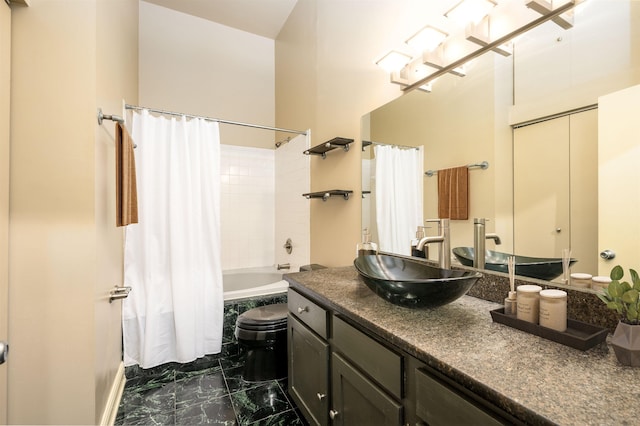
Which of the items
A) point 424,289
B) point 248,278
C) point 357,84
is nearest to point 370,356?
point 424,289

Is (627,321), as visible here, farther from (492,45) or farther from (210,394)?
(210,394)

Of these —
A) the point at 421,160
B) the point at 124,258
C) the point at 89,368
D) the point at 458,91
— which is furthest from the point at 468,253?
the point at 124,258

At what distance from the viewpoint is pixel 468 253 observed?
4.40 ft

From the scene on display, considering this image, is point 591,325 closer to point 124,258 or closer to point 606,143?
point 606,143

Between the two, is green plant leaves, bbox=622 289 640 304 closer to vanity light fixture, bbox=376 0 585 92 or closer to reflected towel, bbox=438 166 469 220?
reflected towel, bbox=438 166 469 220

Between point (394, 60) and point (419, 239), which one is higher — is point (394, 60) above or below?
Result: above

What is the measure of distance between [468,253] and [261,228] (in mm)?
2610

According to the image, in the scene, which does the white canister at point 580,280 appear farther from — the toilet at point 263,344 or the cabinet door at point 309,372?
the toilet at point 263,344

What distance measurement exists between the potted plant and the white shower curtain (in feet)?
7.22

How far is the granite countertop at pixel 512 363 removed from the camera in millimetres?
530

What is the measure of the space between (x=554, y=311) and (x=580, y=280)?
0.24 metres

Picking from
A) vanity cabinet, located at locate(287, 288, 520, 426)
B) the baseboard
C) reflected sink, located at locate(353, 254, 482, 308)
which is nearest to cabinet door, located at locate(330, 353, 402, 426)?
vanity cabinet, located at locate(287, 288, 520, 426)

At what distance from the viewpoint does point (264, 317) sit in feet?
6.67

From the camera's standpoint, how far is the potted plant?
66 cm
